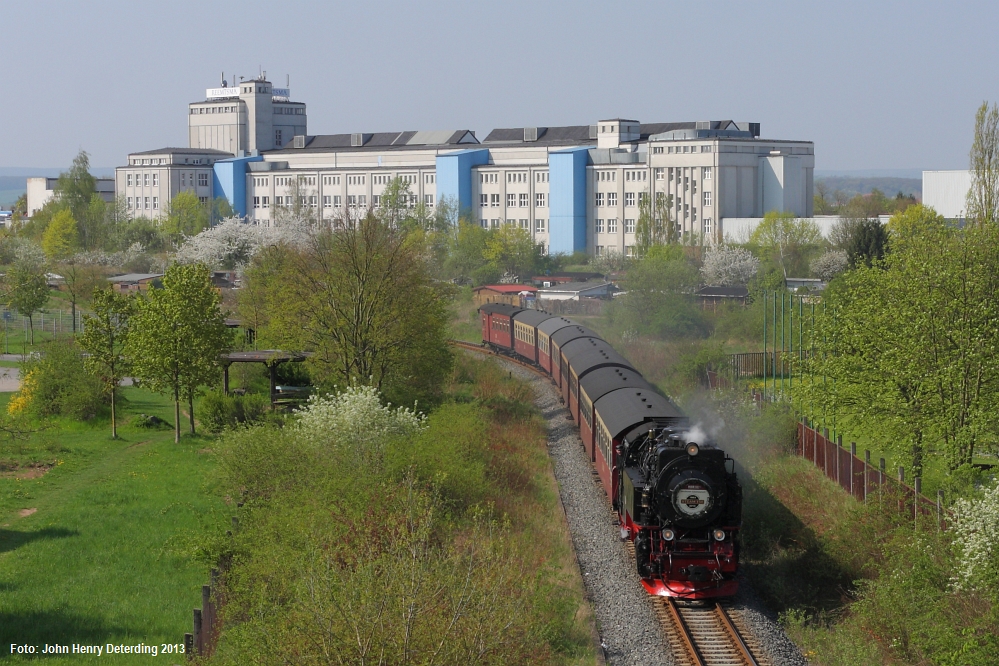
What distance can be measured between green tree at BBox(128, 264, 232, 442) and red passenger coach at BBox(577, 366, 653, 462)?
14.3m

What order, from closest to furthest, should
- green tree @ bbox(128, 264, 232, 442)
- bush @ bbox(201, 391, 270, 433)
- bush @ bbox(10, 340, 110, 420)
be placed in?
green tree @ bbox(128, 264, 232, 442) → bush @ bbox(201, 391, 270, 433) → bush @ bbox(10, 340, 110, 420)

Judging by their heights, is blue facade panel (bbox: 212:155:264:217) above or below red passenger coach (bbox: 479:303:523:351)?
above

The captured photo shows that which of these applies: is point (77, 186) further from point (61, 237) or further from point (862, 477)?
point (862, 477)

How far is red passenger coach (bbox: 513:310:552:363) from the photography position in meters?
55.4

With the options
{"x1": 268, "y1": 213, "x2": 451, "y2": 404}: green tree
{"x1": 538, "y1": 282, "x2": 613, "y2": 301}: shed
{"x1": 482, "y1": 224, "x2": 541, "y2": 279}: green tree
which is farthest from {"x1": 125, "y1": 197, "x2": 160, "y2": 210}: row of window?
{"x1": 268, "y1": 213, "x2": 451, "y2": 404}: green tree

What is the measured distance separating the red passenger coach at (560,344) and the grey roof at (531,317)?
19.9ft

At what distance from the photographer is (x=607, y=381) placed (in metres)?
32.7

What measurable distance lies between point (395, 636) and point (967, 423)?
19.3 m

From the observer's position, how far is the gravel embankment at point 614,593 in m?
20.2

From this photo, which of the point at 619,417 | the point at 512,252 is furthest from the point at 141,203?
the point at 619,417

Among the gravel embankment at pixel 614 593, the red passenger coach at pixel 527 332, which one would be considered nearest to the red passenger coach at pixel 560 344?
the red passenger coach at pixel 527 332

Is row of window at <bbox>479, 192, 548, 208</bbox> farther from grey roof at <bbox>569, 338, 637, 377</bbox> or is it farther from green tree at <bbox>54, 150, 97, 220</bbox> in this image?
grey roof at <bbox>569, 338, 637, 377</bbox>

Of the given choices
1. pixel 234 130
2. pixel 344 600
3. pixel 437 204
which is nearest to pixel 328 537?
pixel 344 600

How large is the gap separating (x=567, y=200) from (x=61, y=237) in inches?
2127
